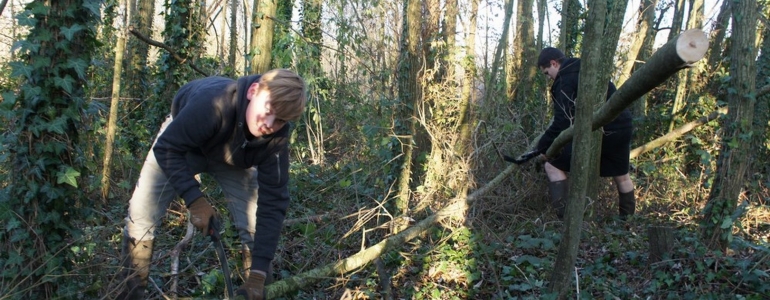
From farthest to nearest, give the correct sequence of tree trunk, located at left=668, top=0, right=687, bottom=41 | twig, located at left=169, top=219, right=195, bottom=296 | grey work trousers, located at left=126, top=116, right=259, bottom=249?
tree trunk, located at left=668, top=0, right=687, bottom=41
twig, located at left=169, top=219, right=195, bottom=296
grey work trousers, located at left=126, top=116, right=259, bottom=249

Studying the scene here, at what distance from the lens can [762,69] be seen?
703 cm

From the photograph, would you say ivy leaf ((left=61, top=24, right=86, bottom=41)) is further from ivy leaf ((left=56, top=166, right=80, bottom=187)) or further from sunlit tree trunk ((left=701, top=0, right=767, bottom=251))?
sunlit tree trunk ((left=701, top=0, right=767, bottom=251))

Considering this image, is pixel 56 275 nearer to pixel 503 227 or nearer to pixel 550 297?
pixel 550 297

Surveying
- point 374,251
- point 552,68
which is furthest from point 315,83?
point 374,251

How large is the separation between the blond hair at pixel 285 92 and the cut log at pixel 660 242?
3.02 m

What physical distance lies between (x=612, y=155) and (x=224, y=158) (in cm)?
415

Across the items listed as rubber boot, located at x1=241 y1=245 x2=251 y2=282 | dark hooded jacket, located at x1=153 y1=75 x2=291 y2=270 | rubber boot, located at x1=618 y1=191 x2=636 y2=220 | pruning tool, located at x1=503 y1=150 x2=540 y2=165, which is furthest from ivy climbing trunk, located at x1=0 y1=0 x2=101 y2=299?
rubber boot, located at x1=618 y1=191 x2=636 y2=220

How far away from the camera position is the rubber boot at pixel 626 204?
20.1ft

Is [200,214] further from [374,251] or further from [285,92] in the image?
[374,251]

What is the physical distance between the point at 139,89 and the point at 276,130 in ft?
23.5

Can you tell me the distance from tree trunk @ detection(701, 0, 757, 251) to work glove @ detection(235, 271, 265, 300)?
364 cm

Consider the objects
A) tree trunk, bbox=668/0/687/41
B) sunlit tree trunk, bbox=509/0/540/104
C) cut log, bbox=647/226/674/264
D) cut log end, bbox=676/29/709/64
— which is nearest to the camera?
cut log end, bbox=676/29/709/64

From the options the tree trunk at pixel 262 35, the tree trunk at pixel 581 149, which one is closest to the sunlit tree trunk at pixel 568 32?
the tree trunk at pixel 262 35

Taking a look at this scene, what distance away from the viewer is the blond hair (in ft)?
10.0
